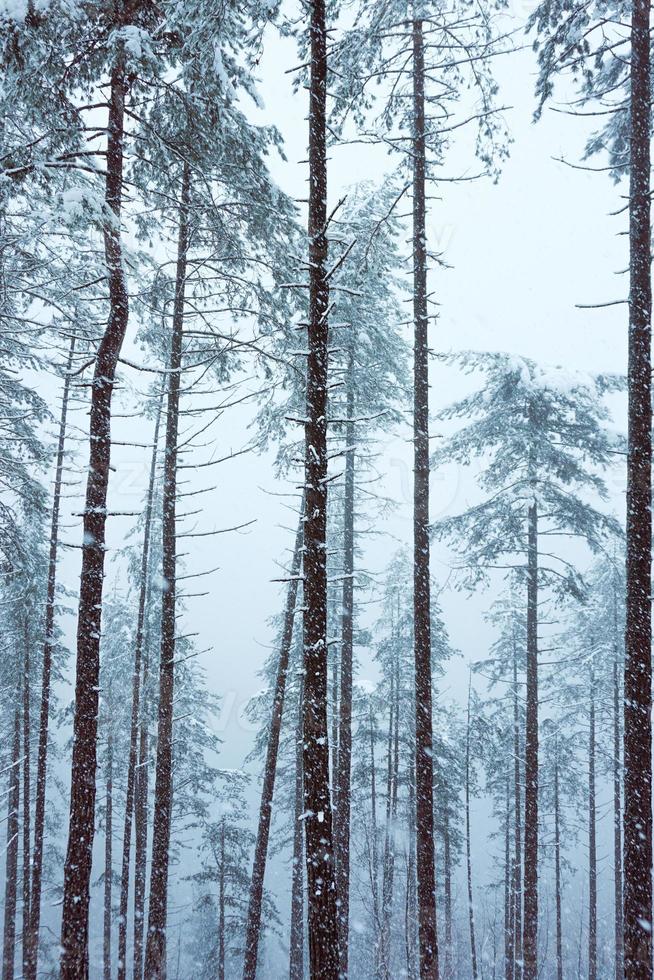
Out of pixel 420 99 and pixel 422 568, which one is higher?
pixel 420 99

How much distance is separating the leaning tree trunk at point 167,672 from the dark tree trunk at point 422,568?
4.11m

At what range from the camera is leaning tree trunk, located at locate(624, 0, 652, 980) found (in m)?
6.99

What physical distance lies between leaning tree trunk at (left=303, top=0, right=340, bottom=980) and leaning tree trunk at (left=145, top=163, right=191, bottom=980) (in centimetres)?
295

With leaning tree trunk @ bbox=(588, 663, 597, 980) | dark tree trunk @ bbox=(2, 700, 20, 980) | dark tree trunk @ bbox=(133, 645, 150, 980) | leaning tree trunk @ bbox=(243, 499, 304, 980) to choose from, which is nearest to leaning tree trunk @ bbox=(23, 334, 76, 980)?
dark tree trunk @ bbox=(2, 700, 20, 980)

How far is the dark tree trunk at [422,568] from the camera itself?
8234 millimetres

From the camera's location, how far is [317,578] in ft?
20.6

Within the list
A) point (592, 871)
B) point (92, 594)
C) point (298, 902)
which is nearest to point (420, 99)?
A: point (92, 594)

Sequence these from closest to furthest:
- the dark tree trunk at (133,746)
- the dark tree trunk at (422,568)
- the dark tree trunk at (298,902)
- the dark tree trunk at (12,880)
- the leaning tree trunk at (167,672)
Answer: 1. the dark tree trunk at (422,568)
2. the leaning tree trunk at (167,672)
3. the dark tree trunk at (133,746)
4. the dark tree trunk at (12,880)
5. the dark tree trunk at (298,902)

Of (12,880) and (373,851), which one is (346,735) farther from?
(12,880)

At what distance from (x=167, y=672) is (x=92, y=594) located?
3.06 metres

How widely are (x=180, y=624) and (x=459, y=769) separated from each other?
1316 centimetres

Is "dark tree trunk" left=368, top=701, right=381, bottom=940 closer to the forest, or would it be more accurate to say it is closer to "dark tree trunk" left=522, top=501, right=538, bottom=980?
the forest

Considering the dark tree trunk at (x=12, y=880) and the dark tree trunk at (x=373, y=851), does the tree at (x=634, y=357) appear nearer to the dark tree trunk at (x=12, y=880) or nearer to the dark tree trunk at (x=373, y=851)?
the dark tree trunk at (x=373, y=851)

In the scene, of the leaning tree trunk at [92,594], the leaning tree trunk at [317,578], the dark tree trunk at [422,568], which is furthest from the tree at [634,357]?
the leaning tree trunk at [92,594]
